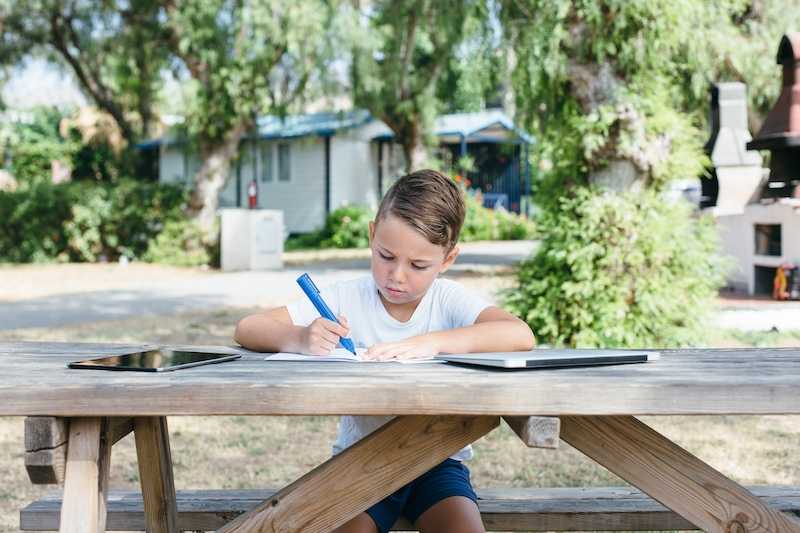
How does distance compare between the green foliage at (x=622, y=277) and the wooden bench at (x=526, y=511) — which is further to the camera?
the green foliage at (x=622, y=277)

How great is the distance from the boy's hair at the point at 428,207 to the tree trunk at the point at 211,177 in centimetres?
1608

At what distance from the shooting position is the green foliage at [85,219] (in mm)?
19531

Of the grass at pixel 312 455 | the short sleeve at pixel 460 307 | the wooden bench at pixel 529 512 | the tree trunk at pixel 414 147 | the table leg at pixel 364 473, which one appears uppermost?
the tree trunk at pixel 414 147

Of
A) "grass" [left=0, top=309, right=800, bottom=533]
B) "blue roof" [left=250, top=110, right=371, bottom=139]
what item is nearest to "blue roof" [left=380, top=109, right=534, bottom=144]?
"blue roof" [left=250, top=110, right=371, bottom=139]

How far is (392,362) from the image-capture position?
240cm

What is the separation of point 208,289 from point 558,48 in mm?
7615

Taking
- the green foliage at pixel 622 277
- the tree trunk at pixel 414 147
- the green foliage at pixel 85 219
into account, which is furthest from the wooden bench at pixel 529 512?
the tree trunk at pixel 414 147

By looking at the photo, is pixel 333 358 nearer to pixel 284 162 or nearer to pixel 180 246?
pixel 180 246

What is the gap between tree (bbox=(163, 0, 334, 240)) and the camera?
1612 cm

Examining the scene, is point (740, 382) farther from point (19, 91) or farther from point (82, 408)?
point (19, 91)

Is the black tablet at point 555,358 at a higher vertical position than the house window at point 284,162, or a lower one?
lower

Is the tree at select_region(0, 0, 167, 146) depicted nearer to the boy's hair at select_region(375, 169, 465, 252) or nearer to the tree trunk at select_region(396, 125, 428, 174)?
the tree trunk at select_region(396, 125, 428, 174)

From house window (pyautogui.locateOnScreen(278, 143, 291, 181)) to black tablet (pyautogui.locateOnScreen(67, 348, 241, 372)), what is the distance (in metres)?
27.0

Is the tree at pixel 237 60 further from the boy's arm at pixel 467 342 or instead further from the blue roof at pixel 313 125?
the boy's arm at pixel 467 342
